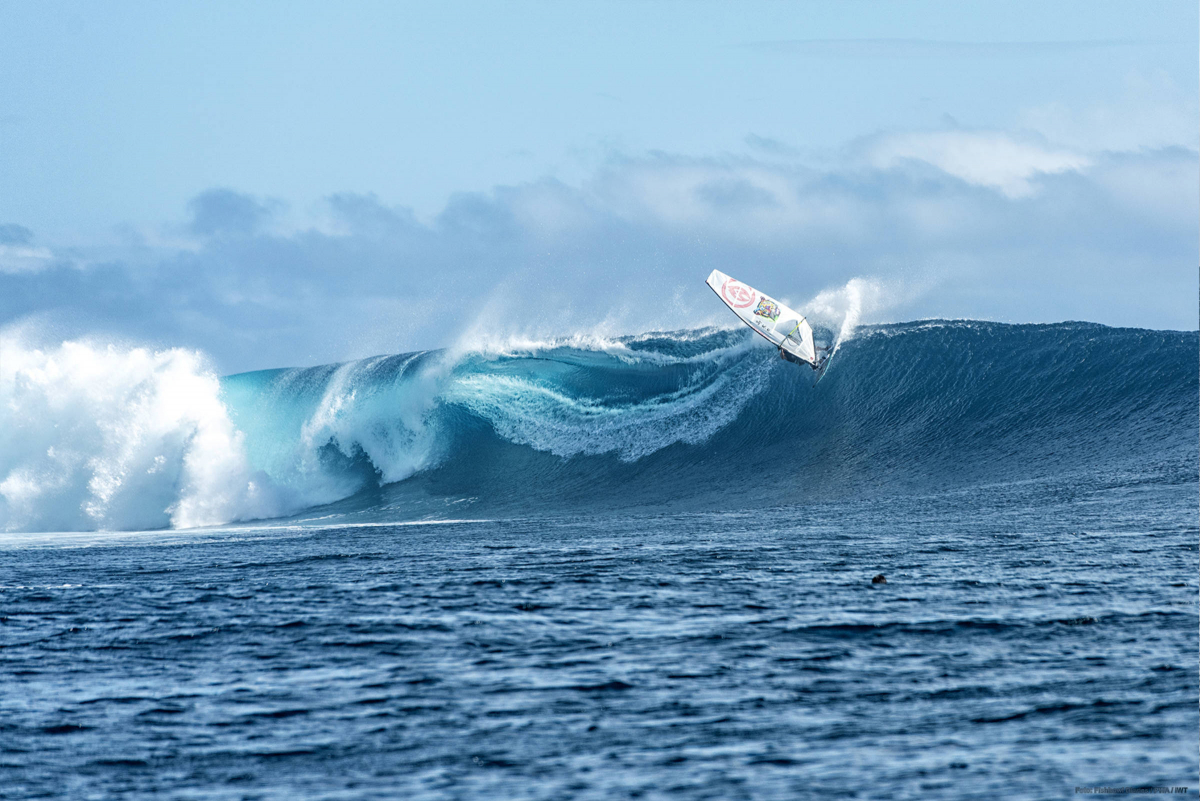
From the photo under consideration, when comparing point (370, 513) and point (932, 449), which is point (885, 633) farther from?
point (370, 513)

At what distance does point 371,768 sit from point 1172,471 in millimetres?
12777

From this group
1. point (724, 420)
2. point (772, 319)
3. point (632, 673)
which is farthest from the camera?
point (772, 319)

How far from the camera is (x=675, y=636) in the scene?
7.12 metres

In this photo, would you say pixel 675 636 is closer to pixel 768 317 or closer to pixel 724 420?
pixel 724 420

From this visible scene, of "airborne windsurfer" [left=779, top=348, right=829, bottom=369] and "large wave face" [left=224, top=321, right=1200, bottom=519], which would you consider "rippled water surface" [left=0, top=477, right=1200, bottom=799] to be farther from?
"airborne windsurfer" [left=779, top=348, right=829, bottom=369]

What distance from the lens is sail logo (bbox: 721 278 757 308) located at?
23.4 m

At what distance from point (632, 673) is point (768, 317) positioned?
1760 cm

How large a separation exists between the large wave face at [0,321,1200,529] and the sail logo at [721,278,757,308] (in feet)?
4.80

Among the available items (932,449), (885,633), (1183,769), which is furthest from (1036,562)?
(932,449)

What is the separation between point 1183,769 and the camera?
441 cm

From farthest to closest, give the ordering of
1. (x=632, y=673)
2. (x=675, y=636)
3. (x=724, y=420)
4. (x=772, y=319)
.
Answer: (x=772, y=319), (x=724, y=420), (x=675, y=636), (x=632, y=673)

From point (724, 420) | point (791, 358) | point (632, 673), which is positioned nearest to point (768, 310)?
point (791, 358)

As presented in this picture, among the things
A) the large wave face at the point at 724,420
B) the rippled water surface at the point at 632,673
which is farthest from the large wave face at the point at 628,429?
the rippled water surface at the point at 632,673

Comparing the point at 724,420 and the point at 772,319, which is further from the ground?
the point at 772,319
